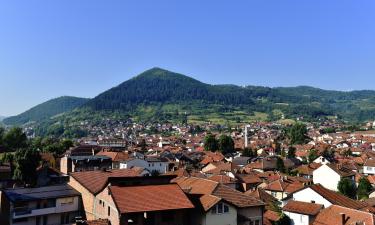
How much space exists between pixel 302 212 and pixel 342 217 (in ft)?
16.0

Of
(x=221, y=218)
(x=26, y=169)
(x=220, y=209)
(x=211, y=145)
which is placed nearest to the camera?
(x=221, y=218)

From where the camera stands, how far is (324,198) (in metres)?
40.2

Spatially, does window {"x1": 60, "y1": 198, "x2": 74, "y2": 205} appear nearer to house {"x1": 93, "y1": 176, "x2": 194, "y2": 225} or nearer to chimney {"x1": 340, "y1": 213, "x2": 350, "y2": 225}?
house {"x1": 93, "y1": 176, "x2": 194, "y2": 225}

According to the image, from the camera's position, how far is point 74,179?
3600 centimetres

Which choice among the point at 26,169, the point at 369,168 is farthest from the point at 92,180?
the point at 369,168

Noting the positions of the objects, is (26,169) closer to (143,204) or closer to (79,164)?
(79,164)

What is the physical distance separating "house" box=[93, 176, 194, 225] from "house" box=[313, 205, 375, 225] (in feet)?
41.6

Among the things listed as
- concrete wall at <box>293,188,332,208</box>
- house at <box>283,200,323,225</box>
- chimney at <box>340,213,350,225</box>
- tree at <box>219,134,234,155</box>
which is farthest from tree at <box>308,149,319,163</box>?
chimney at <box>340,213,350,225</box>

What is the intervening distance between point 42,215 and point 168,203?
12705 millimetres

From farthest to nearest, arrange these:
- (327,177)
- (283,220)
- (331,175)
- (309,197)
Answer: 1. (327,177)
2. (331,175)
3. (309,197)
4. (283,220)

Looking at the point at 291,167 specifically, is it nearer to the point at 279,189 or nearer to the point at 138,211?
the point at 279,189

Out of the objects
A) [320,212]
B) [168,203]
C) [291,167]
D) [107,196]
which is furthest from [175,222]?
[291,167]

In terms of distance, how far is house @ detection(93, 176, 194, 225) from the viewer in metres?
26.3

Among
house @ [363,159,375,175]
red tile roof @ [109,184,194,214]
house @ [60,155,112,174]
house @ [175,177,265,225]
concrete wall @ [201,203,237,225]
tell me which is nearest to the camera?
red tile roof @ [109,184,194,214]
